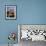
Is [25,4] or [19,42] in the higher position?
[25,4]

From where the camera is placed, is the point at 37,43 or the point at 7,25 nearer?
the point at 37,43

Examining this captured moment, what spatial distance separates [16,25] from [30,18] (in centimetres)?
57

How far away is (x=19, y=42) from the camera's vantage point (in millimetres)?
4512

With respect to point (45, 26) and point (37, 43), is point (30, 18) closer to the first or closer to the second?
point (45, 26)

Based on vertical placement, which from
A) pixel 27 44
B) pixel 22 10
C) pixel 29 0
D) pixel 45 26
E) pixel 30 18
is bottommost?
pixel 27 44

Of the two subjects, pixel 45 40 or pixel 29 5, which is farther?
pixel 29 5

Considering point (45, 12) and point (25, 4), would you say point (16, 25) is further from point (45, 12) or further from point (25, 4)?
point (45, 12)

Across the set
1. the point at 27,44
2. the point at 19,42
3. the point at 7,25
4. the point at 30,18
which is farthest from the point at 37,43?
the point at 7,25

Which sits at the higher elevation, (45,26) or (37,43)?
(45,26)

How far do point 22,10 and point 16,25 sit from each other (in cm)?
59

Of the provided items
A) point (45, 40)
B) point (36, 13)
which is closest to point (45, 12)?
point (36, 13)

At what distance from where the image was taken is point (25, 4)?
15.4 feet

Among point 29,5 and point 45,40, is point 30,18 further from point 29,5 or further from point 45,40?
point 45,40

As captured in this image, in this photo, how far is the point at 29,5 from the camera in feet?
15.4
